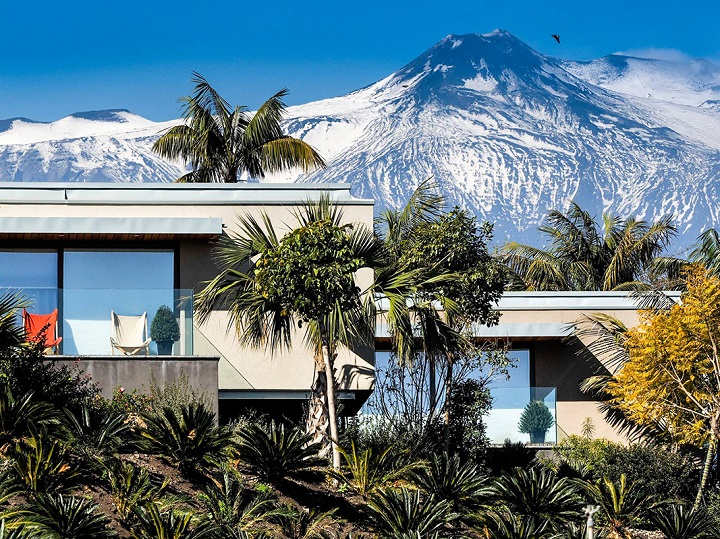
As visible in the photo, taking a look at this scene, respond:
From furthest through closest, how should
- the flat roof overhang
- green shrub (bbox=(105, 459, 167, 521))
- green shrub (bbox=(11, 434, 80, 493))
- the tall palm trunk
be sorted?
the flat roof overhang < the tall palm trunk < green shrub (bbox=(105, 459, 167, 521)) < green shrub (bbox=(11, 434, 80, 493))

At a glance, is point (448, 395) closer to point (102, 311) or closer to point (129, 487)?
point (102, 311)

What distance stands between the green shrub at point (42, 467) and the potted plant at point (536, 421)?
486 inches

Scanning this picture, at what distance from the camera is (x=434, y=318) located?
19625 mm

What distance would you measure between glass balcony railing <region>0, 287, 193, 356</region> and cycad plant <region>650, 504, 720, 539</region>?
7.58 m

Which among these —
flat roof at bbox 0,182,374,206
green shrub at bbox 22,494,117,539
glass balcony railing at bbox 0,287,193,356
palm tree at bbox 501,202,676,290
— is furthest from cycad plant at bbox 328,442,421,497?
palm tree at bbox 501,202,676,290

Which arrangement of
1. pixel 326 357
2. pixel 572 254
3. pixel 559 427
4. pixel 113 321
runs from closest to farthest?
pixel 326 357, pixel 113 321, pixel 559 427, pixel 572 254

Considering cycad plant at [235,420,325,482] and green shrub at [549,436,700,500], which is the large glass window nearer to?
cycad plant at [235,420,325,482]

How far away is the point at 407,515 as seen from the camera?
15.9 m

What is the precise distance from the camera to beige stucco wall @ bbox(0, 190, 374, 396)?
22531mm

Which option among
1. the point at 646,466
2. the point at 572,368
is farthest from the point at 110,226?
the point at 572,368

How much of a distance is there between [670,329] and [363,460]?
748 cm

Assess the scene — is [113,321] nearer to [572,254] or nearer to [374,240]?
[374,240]

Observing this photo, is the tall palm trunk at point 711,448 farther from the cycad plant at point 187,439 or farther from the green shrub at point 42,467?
the green shrub at point 42,467

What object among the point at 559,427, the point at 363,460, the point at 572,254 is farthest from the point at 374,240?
the point at 572,254
